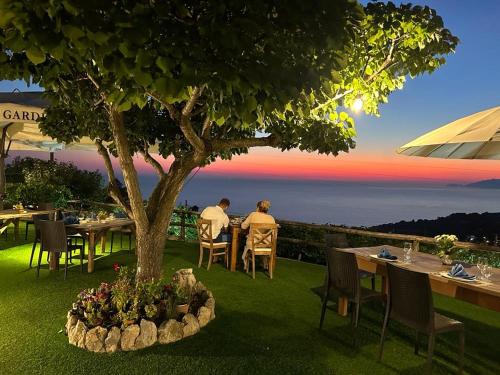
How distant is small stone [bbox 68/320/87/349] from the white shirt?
3.44m

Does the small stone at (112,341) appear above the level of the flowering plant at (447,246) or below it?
below

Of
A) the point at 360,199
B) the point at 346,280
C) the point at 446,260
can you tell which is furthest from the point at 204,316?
the point at 360,199

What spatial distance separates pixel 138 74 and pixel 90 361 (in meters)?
2.93

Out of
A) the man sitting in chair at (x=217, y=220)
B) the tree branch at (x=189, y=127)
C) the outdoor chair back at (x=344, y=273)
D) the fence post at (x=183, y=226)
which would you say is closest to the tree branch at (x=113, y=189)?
the tree branch at (x=189, y=127)

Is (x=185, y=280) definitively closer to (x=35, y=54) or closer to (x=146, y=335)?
(x=146, y=335)

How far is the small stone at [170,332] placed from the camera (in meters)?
4.06

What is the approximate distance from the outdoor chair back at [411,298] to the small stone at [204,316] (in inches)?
77.8

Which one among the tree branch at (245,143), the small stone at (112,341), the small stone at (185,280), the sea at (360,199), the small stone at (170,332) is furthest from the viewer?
the sea at (360,199)

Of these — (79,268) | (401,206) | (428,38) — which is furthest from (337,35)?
(401,206)

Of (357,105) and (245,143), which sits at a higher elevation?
(357,105)

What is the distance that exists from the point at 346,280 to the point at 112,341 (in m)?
2.46

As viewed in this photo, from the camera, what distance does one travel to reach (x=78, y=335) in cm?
393

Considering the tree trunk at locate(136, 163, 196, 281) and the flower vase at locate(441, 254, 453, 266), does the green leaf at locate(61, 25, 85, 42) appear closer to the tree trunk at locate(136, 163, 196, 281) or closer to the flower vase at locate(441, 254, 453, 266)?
the tree trunk at locate(136, 163, 196, 281)

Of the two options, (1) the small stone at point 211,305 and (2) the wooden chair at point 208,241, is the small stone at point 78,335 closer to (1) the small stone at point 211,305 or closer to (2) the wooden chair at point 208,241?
(1) the small stone at point 211,305
